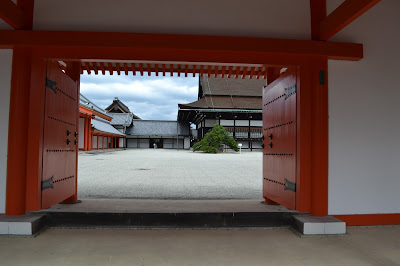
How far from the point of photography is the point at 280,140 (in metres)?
4.14

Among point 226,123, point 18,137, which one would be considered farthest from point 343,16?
point 226,123

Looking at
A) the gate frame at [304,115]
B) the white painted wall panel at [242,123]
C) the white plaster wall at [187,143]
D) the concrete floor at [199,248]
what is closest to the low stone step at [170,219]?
the concrete floor at [199,248]

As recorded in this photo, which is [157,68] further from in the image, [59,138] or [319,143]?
[319,143]

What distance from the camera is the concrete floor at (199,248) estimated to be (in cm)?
262

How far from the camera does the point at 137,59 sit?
3.67 meters

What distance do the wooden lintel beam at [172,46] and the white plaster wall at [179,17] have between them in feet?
0.68

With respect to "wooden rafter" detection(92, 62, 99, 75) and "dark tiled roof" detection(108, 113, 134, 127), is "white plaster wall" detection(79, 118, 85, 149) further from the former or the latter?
"wooden rafter" detection(92, 62, 99, 75)

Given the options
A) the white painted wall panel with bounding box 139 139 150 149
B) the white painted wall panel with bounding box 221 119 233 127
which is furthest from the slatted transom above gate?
the white painted wall panel with bounding box 139 139 150 149

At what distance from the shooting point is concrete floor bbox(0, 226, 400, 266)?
8.59 feet

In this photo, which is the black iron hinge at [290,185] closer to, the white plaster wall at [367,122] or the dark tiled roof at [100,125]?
the white plaster wall at [367,122]

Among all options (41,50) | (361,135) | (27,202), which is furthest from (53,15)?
(361,135)

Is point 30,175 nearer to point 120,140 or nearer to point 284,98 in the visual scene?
point 284,98

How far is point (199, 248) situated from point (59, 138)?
2475 mm

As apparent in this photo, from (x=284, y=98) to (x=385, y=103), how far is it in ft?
4.28
